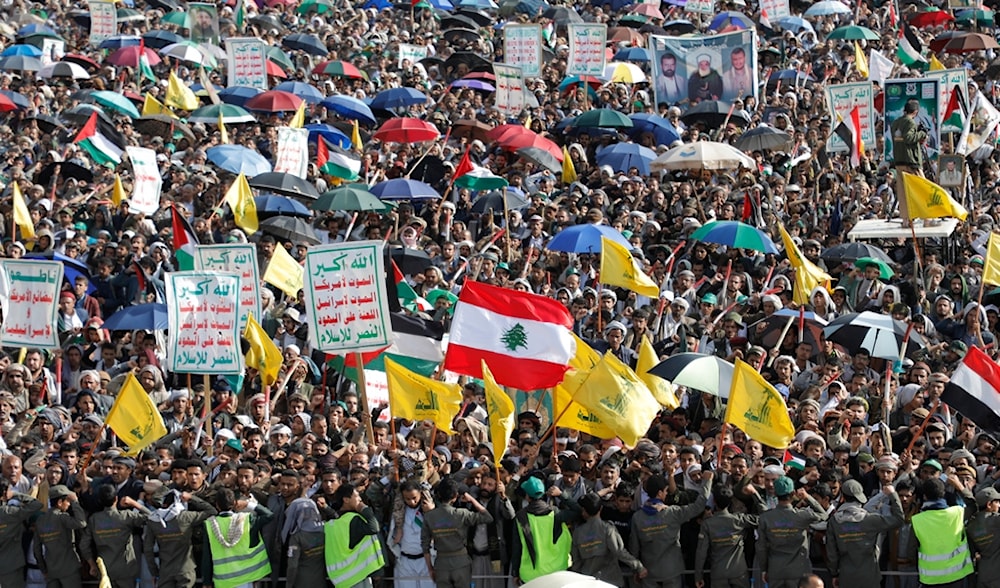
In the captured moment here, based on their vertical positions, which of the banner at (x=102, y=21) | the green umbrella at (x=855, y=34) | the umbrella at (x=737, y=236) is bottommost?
the umbrella at (x=737, y=236)

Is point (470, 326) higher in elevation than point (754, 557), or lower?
higher

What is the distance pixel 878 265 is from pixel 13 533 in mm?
8844

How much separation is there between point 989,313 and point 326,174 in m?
8.82

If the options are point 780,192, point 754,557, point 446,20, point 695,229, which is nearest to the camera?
point 754,557

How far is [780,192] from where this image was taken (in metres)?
22.1

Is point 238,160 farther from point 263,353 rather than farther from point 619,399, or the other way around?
point 619,399

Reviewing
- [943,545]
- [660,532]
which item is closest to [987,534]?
[943,545]

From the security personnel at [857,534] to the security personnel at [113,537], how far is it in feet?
16.5

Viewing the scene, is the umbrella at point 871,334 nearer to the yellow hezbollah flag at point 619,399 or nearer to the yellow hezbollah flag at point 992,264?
the yellow hezbollah flag at point 992,264

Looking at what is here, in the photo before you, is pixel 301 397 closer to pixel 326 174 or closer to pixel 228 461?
pixel 228 461

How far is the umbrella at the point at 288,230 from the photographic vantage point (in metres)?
20.7

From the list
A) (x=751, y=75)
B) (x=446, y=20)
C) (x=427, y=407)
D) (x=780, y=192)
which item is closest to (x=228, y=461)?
(x=427, y=407)

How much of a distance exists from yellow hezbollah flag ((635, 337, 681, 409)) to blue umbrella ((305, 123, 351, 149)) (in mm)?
8594

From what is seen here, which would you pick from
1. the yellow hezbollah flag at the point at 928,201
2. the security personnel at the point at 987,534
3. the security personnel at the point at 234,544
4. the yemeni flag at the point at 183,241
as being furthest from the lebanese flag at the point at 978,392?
the yemeni flag at the point at 183,241
